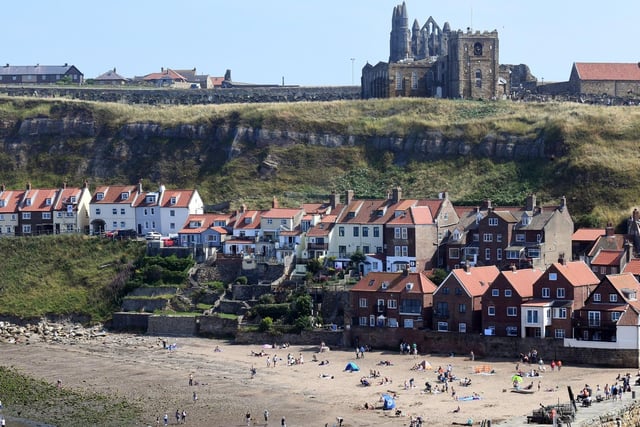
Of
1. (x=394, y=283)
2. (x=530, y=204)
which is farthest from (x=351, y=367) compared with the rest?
(x=530, y=204)

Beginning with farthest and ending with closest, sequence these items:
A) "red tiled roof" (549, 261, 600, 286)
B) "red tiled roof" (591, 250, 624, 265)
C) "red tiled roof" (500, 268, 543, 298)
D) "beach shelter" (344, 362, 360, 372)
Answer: "red tiled roof" (591, 250, 624, 265) < "red tiled roof" (500, 268, 543, 298) < "red tiled roof" (549, 261, 600, 286) < "beach shelter" (344, 362, 360, 372)

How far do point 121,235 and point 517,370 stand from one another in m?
42.0

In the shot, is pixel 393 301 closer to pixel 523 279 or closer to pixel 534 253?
pixel 523 279

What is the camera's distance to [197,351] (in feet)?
281

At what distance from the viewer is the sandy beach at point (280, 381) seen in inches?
2655

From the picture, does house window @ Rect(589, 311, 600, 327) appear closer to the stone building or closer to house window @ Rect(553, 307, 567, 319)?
house window @ Rect(553, 307, 567, 319)

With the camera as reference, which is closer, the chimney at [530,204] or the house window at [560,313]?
the house window at [560,313]

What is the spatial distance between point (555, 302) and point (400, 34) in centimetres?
9002

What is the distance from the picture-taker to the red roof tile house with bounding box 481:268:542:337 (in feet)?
265

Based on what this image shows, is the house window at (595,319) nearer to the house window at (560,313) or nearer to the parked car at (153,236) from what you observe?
the house window at (560,313)

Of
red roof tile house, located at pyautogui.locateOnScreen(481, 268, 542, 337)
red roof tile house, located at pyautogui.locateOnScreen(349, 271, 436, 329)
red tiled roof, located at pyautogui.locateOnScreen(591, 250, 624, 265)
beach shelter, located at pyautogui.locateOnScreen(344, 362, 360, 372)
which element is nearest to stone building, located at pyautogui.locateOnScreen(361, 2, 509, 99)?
red tiled roof, located at pyautogui.locateOnScreen(591, 250, 624, 265)

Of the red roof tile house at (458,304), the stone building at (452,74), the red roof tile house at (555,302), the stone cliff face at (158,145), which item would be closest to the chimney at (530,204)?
the red roof tile house at (458,304)

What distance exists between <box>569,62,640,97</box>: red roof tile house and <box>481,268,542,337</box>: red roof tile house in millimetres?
56577

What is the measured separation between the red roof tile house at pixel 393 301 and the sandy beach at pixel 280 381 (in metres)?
2.96
